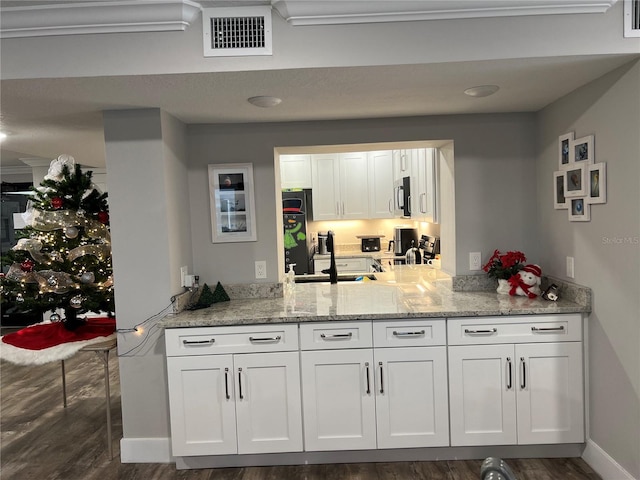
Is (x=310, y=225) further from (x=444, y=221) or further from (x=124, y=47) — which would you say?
(x=124, y=47)

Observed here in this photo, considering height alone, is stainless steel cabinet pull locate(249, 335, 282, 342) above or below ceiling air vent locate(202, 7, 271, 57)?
below

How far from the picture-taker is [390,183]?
6.00m

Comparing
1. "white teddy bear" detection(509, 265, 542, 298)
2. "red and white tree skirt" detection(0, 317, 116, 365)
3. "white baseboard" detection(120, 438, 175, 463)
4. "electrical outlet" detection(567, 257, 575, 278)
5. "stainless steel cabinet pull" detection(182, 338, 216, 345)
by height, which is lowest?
"white baseboard" detection(120, 438, 175, 463)

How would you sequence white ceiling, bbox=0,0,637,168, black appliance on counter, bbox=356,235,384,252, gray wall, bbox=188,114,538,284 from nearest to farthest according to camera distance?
white ceiling, bbox=0,0,637,168 → gray wall, bbox=188,114,538,284 → black appliance on counter, bbox=356,235,384,252

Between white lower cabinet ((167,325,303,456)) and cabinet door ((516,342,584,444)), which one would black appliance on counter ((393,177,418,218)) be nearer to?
cabinet door ((516,342,584,444))

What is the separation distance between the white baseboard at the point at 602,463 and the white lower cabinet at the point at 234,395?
64.9 inches

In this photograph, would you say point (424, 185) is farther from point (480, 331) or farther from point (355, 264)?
point (355, 264)

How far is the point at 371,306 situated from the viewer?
2.63 m

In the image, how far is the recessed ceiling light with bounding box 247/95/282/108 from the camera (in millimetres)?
2391

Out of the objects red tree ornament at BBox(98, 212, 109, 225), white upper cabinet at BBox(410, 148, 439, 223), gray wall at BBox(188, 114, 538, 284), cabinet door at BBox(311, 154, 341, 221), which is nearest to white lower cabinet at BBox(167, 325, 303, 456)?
gray wall at BBox(188, 114, 538, 284)

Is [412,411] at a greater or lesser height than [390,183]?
lesser

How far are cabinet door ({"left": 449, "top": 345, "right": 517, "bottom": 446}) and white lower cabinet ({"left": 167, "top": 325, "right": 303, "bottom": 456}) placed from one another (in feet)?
2.98

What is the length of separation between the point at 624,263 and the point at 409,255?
289 centimetres

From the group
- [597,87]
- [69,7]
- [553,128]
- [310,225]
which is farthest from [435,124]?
[310,225]
